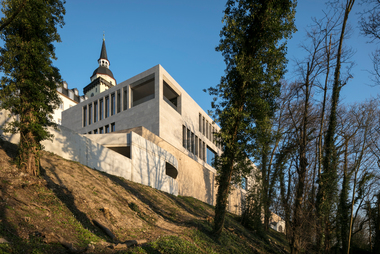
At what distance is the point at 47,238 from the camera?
7180 mm

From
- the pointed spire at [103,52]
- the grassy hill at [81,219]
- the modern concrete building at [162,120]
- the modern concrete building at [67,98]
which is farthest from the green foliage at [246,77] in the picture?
the pointed spire at [103,52]

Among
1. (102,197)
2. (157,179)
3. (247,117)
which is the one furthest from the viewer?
(157,179)

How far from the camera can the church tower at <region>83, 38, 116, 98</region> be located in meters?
76.4

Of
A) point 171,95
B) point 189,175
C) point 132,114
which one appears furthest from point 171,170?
point 171,95

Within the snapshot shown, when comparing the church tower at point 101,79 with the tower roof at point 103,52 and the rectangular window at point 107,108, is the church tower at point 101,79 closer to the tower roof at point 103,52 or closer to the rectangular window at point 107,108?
the tower roof at point 103,52

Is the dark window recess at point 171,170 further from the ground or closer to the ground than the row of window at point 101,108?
closer to the ground

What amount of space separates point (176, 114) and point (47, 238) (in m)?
27.6

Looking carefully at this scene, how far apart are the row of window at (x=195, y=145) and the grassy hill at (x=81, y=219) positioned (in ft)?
69.3

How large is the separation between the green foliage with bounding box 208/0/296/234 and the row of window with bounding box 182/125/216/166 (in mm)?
22916

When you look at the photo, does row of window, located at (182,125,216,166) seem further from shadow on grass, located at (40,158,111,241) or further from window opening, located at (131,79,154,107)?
shadow on grass, located at (40,158,111,241)

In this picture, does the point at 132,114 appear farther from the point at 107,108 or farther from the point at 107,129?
the point at 107,108

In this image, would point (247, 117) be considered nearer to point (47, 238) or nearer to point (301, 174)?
point (301, 174)

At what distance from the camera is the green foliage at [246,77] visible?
488 inches

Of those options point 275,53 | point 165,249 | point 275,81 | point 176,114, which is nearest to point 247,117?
point 275,81
